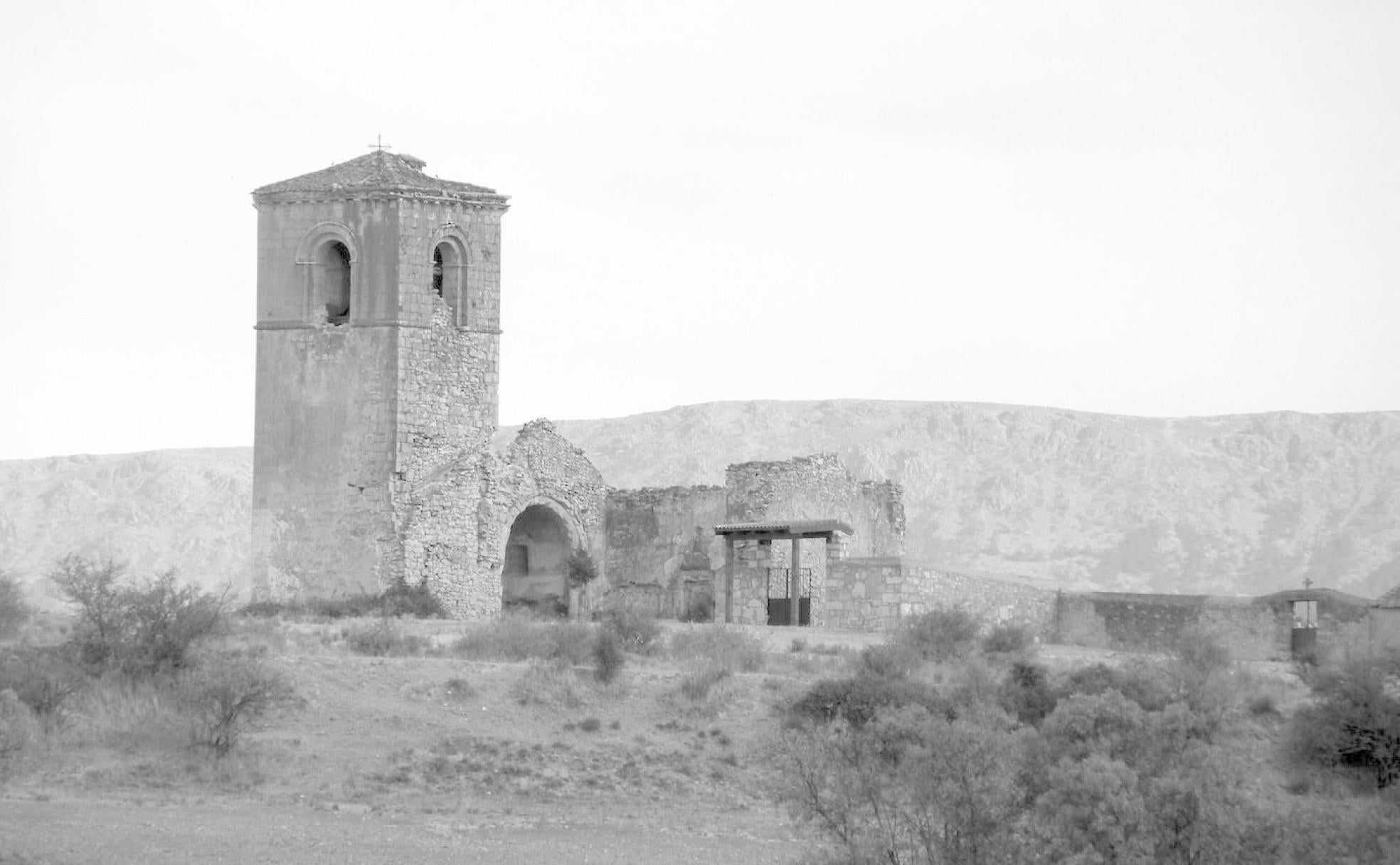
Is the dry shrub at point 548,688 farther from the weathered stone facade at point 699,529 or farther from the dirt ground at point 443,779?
the weathered stone facade at point 699,529

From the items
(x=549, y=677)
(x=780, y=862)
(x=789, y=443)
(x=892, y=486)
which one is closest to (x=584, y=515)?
(x=892, y=486)

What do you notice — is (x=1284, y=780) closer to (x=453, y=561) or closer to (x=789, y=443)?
(x=453, y=561)

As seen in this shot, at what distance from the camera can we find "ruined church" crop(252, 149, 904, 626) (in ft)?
99.9

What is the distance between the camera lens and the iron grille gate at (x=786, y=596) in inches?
1237

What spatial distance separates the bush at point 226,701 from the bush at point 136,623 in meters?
1.07

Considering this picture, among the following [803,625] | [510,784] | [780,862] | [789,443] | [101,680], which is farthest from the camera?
[789,443]

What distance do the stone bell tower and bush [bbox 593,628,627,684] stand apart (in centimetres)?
827

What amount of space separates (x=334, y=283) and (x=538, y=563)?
564 centimetres

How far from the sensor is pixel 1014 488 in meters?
71.6

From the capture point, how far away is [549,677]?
2203 centimetres

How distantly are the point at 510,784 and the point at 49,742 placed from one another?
4395mm

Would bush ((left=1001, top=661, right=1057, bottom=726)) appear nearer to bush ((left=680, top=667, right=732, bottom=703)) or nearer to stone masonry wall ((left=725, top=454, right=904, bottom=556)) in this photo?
bush ((left=680, top=667, right=732, bottom=703))

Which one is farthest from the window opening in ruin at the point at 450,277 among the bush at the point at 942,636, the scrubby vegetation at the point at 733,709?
the bush at the point at 942,636

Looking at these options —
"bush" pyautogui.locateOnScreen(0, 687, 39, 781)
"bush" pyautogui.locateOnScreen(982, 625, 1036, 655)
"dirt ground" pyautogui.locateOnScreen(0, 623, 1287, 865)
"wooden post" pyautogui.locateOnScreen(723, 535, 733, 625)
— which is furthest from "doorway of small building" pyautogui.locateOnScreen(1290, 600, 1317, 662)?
"bush" pyautogui.locateOnScreen(0, 687, 39, 781)
